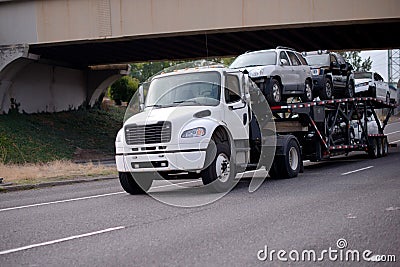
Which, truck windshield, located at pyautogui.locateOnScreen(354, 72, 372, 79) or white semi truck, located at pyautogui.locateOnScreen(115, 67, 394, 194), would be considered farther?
truck windshield, located at pyautogui.locateOnScreen(354, 72, 372, 79)

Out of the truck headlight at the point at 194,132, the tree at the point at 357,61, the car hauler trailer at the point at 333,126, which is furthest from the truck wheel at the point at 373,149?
the tree at the point at 357,61

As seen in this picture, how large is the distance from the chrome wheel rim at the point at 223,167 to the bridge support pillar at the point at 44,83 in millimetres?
19569

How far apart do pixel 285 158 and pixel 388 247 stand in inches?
318

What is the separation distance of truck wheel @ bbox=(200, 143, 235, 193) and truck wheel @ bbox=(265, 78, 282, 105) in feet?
12.0

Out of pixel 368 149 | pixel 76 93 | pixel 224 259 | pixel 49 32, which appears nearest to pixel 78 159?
pixel 49 32

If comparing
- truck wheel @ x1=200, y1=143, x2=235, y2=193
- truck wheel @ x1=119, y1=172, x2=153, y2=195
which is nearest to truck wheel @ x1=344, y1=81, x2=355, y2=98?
truck wheel @ x1=200, y1=143, x2=235, y2=193

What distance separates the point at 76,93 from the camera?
4141 centimetres

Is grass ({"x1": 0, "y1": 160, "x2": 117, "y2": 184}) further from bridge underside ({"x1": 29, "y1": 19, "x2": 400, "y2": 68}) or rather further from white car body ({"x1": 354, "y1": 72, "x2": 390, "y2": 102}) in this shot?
white car body ({"x1": 354, "y1": 72, "x2": 390, "y2": 102})

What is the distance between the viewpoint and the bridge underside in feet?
97.3

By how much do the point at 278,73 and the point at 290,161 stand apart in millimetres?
2536

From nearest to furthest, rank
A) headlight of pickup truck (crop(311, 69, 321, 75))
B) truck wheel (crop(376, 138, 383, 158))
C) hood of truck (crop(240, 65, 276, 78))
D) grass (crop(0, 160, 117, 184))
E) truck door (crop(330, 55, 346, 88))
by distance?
hood of truck (crop(240, 65, 276, 78)) < grass (crop(0, 160, 117, 184)) < headlight of pickup truck (crop(311, 69, 321, 75)) < truck door (crop(330, 55, 346, 88)) < truck wheel (crop(376, 138, 383, 158))

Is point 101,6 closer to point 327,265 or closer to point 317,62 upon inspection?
point 317,62

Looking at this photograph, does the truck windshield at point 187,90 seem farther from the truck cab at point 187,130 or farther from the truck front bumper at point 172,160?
the truck front bumper at point 172,160

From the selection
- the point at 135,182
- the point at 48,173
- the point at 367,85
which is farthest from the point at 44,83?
the point at 135,182
